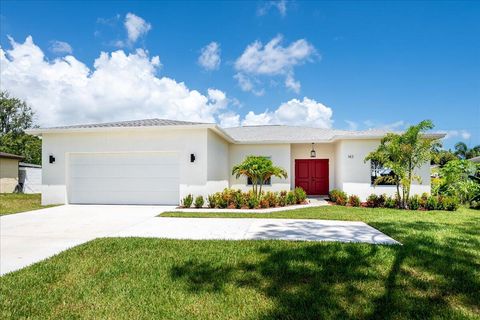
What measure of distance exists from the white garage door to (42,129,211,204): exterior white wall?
0.31m

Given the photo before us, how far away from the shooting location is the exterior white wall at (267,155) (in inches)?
569

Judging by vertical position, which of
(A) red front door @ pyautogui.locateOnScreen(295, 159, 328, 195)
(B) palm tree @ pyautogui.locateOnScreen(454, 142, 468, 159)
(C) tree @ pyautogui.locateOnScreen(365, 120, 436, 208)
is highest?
(B) palm tree @ pyautogui.locateOnScreen(454, 142, 468, 159)

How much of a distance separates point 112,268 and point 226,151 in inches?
428

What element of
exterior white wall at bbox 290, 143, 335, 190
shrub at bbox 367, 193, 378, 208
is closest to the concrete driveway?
shrub at bbox 367, 193, 378, 208

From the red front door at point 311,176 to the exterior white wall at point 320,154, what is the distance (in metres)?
0.28

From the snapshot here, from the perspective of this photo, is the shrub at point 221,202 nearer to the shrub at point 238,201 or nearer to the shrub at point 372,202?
the shrub at point 238,201

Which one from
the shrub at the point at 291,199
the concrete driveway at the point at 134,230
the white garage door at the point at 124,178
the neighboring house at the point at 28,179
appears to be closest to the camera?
the concrete driveway at the point at 134,230

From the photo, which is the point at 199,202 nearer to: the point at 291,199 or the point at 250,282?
the point at 291,199

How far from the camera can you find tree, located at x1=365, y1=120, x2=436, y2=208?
1034 cm

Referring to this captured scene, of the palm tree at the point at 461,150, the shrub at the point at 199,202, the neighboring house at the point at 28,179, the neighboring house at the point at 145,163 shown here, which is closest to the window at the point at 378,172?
the neighboring house at the point at 145,163

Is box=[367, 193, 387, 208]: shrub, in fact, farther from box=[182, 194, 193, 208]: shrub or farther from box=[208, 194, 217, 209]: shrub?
box=[182, 194, 193, 208]: shrub

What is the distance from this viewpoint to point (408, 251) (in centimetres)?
450

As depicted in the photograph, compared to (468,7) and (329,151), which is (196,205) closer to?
(329,151)

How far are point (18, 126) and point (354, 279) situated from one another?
4462 cm
